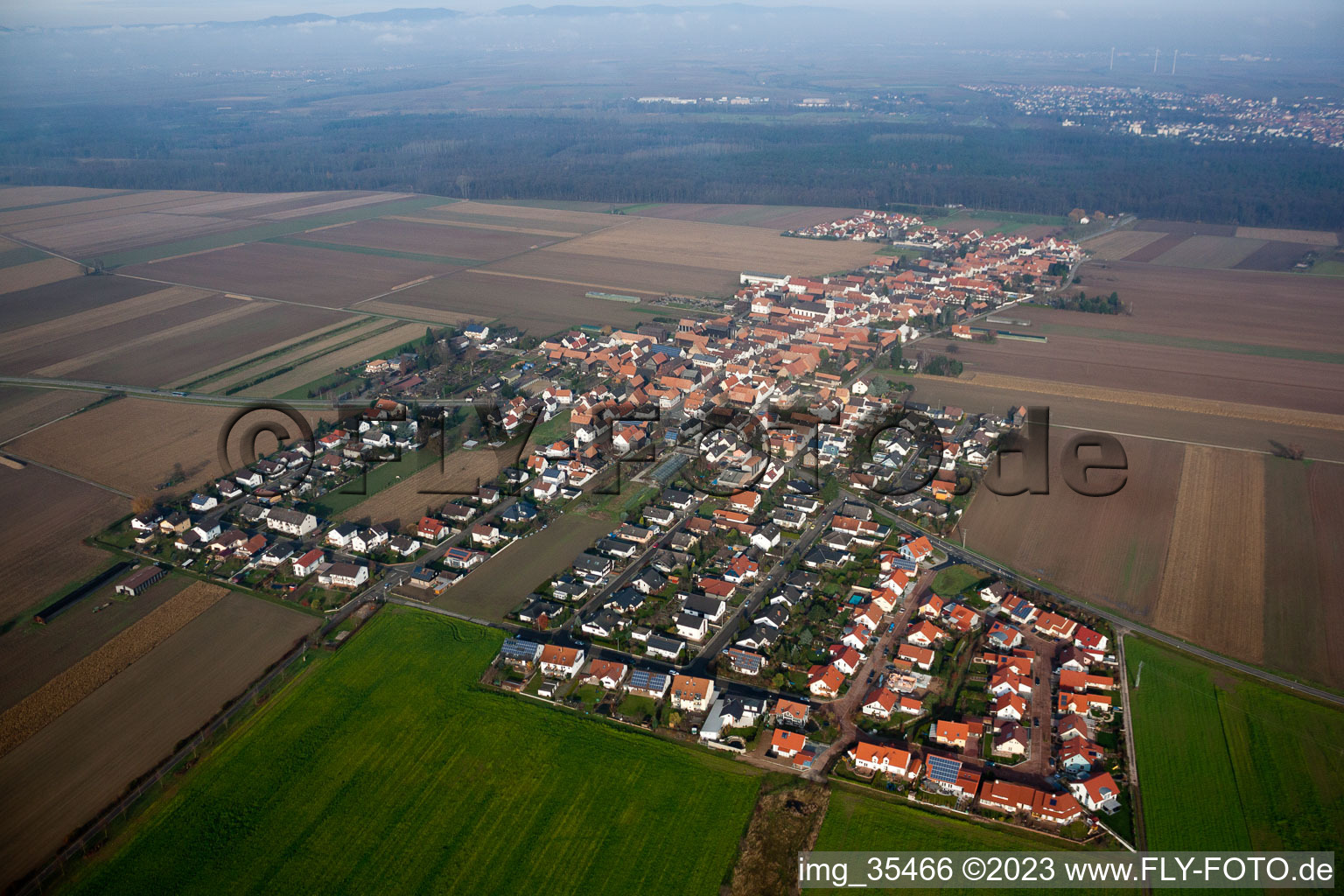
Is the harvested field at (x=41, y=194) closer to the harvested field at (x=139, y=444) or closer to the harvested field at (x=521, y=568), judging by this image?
the harvested field at (x=139, y=444)

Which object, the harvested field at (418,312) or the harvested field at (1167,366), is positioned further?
the harvested field at (418,312)

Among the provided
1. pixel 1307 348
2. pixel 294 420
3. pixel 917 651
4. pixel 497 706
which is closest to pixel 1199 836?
pixel 917 651

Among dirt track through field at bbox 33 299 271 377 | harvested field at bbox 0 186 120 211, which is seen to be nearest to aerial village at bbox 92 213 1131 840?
dirt track through field at bbox 33 299 271 377

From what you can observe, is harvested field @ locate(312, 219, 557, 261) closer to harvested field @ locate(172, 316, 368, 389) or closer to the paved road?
harvested field @ locate(172, 316, 368, 389)

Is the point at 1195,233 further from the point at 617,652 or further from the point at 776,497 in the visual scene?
the point at 617,652

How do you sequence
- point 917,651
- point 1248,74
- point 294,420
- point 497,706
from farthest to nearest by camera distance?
point 1248,74, point 294,420, point 917,651, point 497,706

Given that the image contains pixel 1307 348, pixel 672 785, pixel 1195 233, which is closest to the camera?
pixel 672 785

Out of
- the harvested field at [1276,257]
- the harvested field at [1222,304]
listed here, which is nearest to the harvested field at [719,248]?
the harvested field at [1222,304]
